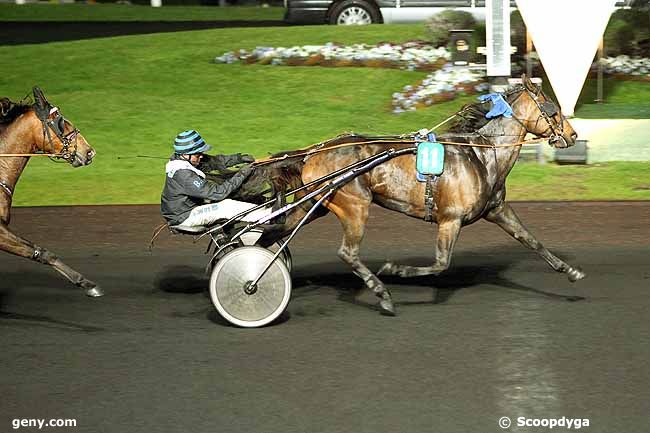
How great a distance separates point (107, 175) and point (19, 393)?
7.95 m

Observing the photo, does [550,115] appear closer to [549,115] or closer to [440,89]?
[549,115]

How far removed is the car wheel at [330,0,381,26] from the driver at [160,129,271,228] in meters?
13.9

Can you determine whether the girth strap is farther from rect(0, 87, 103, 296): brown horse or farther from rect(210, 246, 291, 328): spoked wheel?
rect(0, 87, 103, 296): brown horse

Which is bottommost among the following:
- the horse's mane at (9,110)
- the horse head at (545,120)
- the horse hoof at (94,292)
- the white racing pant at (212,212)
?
the horse hoof at (94,292)

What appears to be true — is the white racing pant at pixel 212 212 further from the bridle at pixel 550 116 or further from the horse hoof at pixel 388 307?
the bridle at pixel 550 116

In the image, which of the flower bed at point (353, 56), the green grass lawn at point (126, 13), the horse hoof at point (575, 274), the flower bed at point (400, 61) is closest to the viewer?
the horse hoof at point (575, 274)

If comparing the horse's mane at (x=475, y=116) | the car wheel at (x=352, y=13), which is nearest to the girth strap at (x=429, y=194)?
the horse's mane at (x=475, y=116)

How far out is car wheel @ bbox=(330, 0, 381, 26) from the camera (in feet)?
69.5

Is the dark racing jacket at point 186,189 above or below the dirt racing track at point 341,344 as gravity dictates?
above

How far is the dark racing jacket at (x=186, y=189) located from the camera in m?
7.62

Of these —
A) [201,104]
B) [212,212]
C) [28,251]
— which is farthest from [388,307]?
[201,104]

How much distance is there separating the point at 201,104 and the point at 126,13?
8.80 metres

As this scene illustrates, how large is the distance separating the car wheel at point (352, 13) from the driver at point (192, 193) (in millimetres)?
13921

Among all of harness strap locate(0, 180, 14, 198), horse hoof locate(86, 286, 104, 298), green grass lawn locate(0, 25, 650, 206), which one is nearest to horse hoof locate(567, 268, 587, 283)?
horse hoof locate(86, 286, 104, 298)
